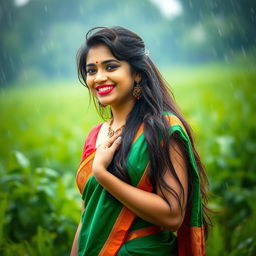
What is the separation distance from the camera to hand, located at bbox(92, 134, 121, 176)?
2.00 meters

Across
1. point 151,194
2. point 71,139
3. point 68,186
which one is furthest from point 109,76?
point 71,139

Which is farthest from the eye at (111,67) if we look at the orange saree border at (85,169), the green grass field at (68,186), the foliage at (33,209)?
the foliage at (33,209)

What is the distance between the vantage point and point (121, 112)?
2.27 m

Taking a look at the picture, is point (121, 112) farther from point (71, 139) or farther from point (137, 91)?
point (71, 139)

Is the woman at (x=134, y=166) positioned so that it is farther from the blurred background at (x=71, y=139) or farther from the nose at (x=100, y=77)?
the blurred background at (x=71, y=139)

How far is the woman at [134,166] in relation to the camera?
1.98 m

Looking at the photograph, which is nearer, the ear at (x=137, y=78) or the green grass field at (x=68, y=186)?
the ear at (x=137, y=78)

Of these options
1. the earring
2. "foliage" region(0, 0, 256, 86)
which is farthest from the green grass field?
"foliage" region(0, 0, 256, 86)

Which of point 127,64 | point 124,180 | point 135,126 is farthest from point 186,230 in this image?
point 127,64

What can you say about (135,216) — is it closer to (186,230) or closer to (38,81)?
(186,230)

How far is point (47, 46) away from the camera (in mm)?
38469

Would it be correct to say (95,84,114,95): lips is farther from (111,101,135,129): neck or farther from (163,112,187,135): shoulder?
(163,112,187,135): shoulder

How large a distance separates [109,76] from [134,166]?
508 mm

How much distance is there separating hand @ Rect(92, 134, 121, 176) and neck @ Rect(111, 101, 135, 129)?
16cm
